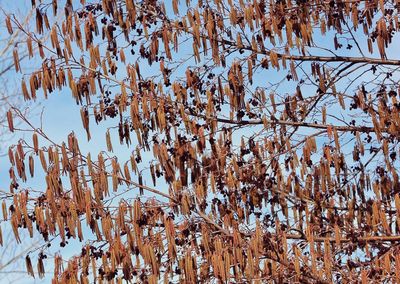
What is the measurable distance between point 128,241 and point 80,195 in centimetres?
44

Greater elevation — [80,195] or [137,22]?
[137,22]

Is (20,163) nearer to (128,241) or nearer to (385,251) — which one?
(128,241)

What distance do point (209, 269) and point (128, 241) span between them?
2.34ft

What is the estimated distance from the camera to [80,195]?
17.0 ft

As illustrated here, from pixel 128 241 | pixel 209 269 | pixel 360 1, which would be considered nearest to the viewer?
pixel 128 241

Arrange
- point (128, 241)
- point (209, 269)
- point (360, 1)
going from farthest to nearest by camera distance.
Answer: point (360, 1), point (209, 269), point (128, 241)

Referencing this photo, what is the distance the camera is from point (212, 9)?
236 inches

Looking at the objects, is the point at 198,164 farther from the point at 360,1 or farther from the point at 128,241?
the point at 360,1

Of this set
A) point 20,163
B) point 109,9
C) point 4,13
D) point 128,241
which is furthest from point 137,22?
point 128,241

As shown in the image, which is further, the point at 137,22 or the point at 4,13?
the point at 137,22

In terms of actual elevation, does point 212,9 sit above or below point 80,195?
above

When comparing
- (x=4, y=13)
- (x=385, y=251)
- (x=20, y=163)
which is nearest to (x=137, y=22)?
(x=4, y=13)

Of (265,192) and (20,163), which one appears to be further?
(265,192)

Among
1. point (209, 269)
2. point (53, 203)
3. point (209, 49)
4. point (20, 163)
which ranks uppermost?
point (209, 49)
